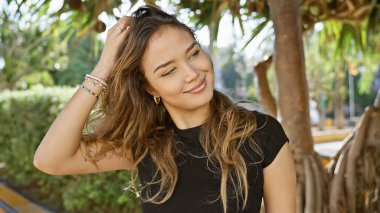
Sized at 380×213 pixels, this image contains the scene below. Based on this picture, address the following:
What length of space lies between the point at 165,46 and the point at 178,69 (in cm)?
10

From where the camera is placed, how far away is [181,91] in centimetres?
144

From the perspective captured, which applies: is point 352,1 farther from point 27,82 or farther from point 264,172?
point 27,82

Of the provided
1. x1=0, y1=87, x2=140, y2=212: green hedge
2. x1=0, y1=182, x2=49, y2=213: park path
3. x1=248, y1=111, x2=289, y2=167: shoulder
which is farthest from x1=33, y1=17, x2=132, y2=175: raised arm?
x1=0, y1=182, x2=49, y2=213: park path

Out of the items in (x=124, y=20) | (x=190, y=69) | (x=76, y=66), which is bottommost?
(x=76, y=66)

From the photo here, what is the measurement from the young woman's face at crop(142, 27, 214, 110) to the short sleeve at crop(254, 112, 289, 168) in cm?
20

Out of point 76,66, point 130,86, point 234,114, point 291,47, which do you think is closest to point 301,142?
point 291,47

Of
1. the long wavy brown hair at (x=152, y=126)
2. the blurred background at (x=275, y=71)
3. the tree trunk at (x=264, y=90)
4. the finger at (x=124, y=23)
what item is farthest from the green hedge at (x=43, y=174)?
the finger at (x=124, y=23)

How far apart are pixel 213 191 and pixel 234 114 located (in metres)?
0.28

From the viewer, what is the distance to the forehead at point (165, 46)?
4.75 feet

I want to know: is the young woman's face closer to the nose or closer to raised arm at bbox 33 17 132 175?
the nose

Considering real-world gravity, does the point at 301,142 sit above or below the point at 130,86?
below

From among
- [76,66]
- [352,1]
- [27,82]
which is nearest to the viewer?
[352,1]

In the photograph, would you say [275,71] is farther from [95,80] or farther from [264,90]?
[95,80]

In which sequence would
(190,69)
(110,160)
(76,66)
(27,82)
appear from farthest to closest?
(76,66) → (27,82) → (110,160) → (190,69)
